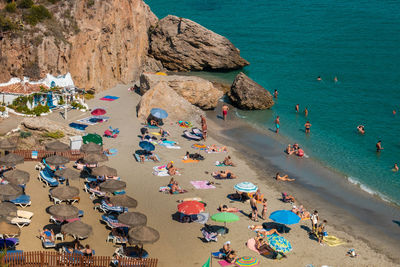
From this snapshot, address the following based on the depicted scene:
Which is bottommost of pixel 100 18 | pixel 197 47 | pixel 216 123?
pixel 216 123

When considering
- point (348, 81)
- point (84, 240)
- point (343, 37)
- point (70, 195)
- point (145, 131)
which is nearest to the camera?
point (84, 240)

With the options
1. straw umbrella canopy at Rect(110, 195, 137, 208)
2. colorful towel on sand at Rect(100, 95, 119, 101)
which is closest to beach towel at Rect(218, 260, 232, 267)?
straw umbrella canopy at Rect(110, 195, 137, 208)

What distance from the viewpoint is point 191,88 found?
42.5m

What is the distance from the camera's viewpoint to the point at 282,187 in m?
28.4

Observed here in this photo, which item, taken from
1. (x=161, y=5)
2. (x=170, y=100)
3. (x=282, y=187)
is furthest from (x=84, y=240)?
(x=161, y=5)

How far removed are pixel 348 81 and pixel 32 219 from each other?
41705 millimetres

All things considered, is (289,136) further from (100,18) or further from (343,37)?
(343,37)

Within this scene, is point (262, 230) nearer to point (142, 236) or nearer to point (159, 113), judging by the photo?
point (142, 236)

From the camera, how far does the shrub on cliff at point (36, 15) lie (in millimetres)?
39656

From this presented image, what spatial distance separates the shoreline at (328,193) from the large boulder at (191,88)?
537 cm

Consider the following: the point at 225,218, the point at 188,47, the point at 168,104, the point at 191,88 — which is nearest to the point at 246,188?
the point at 225,218

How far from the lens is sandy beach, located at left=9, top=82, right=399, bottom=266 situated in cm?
1991

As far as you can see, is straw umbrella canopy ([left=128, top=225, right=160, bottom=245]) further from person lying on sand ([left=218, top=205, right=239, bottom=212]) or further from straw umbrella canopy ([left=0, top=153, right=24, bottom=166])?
straw umbrella canopy ([left=0, top=153, right=24, bottom=166])

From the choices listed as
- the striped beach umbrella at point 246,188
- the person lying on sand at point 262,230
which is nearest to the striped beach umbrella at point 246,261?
the person lying on sand at point 262,230
